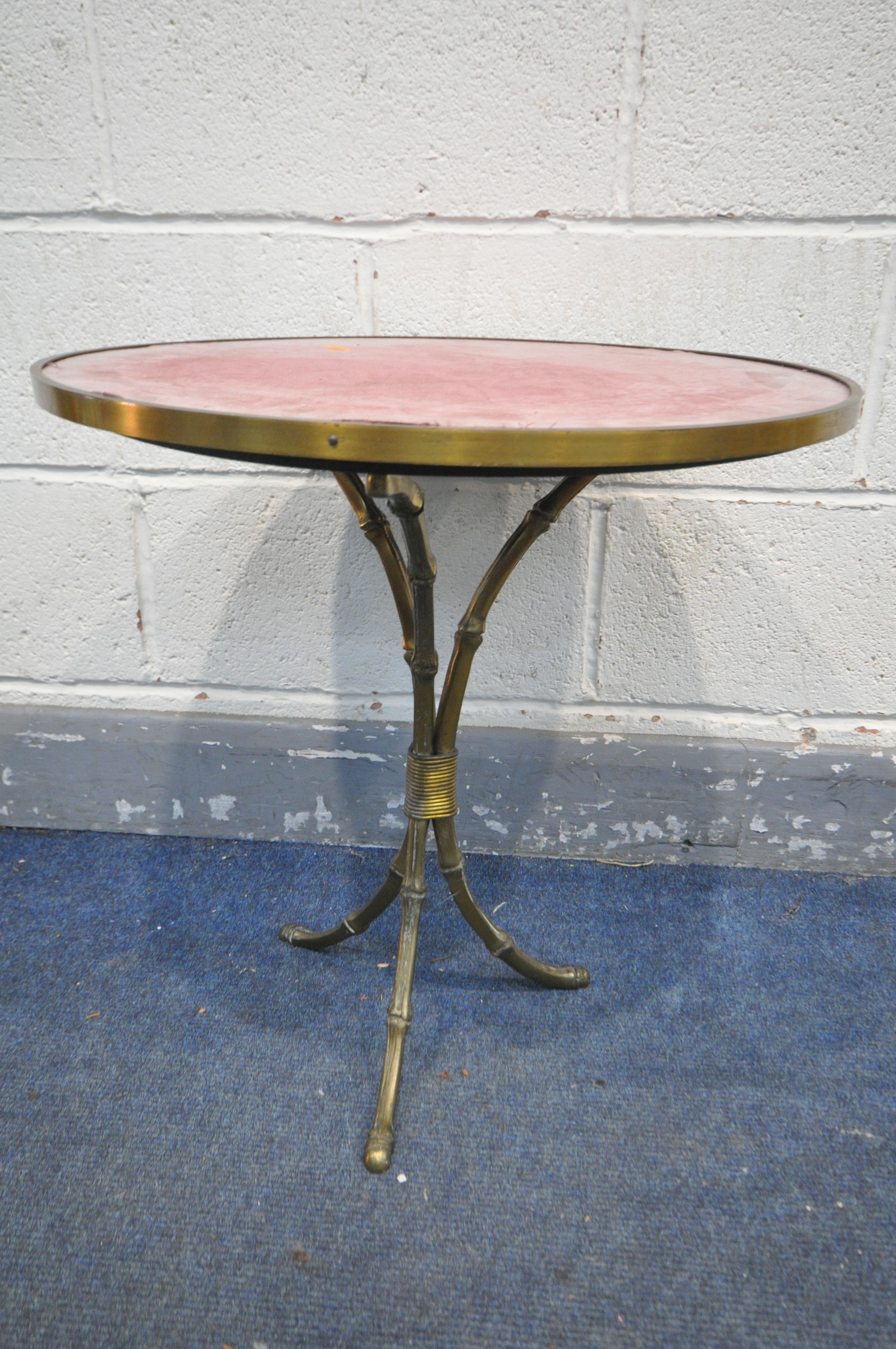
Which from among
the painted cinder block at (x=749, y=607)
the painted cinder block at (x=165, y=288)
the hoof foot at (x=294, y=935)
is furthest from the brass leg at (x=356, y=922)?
the painted cinder block at (x=165, y=288)

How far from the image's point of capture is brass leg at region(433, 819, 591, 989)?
1.19 meters

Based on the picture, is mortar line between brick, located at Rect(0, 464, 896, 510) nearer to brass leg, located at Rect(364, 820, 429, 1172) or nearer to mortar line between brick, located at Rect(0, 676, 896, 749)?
mortar line between brick, located at Rect(0, 676, 896, 749)

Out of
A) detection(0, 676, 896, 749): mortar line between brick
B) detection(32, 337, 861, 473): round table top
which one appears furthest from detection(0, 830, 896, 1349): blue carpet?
detection(32, 337, 861, 473): round table top

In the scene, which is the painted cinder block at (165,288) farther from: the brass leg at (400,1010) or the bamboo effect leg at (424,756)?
the brass leg at (400,1010)

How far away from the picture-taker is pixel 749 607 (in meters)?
1.47

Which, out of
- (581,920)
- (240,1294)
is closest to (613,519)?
(581,920)

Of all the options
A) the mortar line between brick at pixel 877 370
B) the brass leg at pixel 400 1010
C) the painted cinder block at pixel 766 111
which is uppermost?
the painted cinder block at pixel 766 111

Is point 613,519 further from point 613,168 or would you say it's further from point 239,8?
point 239,8

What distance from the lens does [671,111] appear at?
1.24 m

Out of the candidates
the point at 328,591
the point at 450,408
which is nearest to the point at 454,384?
the point at 450,408

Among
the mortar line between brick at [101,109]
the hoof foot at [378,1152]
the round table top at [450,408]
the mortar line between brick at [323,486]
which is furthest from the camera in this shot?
the mortar line between brick at [323,486]

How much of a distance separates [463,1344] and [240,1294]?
22 centimetres

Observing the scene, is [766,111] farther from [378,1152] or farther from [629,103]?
[378,1152]

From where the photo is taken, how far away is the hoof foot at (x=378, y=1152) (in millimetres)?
1006
